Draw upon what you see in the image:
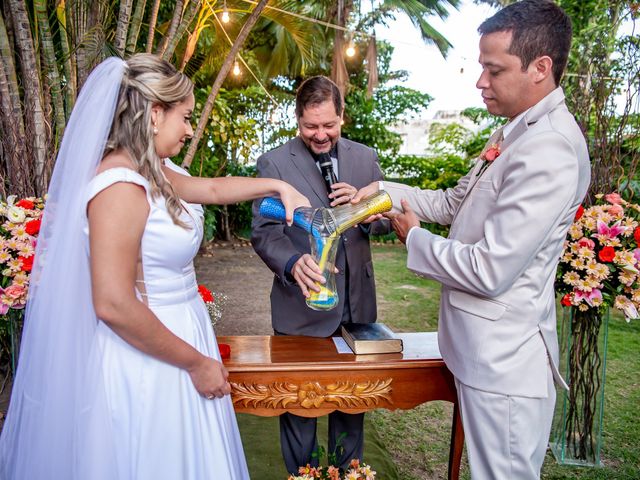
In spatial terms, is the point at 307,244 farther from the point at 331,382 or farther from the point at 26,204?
the point at 26,204

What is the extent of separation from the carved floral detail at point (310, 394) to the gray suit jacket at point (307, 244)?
1.42 ft

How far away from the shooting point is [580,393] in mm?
3686

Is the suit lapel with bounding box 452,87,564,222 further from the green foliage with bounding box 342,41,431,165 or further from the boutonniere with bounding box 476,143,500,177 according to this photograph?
the green foliage with bounding box 342,41,431,165

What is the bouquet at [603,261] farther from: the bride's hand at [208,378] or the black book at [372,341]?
the bride's hand at [208,378]

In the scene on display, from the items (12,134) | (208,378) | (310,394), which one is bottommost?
(310,394)

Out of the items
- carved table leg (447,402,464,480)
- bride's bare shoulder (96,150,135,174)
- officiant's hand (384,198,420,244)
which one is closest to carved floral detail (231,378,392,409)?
carved table leg (447,402,464,480)

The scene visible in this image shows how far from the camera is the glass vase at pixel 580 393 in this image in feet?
11.8

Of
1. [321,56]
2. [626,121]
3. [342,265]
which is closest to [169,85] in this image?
[342,265]

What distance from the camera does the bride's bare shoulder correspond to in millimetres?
1663

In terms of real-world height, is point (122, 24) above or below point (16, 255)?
above

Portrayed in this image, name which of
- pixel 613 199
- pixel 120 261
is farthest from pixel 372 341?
pixel 613 199

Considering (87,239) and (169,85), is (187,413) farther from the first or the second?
(169,85)

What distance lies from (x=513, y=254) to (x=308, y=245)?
1.25 meters

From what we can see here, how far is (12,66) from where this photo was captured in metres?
3.31
